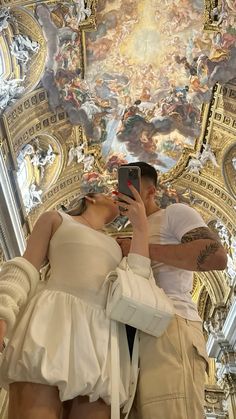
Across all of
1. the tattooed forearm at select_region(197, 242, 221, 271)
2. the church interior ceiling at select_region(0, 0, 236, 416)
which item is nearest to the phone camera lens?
the tattooed forearm at select_region(197, 242, 221, 271)

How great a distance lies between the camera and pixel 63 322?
1788mm

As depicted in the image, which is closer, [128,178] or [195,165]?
[128,178]

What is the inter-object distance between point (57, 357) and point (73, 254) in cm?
52

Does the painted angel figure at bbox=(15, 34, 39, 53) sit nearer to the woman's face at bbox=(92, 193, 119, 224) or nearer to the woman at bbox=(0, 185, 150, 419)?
the woman's face at bbox=(92, 193, 119, 224)

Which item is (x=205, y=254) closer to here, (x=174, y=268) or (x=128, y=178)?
(x=174, y=268)

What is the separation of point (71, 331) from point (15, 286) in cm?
29

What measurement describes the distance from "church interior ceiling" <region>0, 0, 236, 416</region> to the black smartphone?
7877 mm


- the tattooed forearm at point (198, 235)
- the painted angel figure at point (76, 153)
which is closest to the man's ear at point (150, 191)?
the tattooed forearm at point (198, 235)

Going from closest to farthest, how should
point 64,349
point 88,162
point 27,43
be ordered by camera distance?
point 64,349, point 27,43, point 88,162

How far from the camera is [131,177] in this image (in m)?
2.35

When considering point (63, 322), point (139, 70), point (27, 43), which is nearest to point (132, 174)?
point (63, 322)

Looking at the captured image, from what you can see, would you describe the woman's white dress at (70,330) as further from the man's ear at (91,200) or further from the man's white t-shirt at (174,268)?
the man's ear at (91,200)

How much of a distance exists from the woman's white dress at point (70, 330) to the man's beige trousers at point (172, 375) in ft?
0.27

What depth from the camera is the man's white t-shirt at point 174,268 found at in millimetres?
2111
